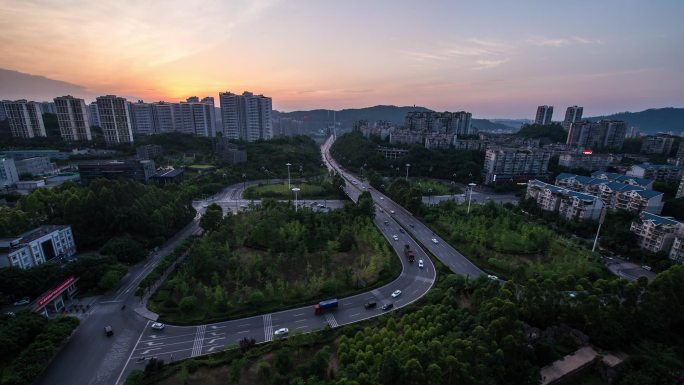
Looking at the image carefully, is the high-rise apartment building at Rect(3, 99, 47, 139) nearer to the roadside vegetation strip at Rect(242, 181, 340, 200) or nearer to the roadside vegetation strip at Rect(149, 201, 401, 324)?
the roadside vegetation strip at Rect(242, 181, 340, 200)

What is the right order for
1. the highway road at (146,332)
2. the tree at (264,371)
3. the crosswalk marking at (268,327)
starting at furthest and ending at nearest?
1. the crosswalk marking at (268,327)
2. the highway road at (146,332)
3. the tree at (264,371)

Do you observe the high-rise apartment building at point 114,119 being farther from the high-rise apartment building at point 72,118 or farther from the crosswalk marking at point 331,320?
the crosswalk marking at point 331,320

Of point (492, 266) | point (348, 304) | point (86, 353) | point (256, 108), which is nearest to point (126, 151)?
point (256, 108)

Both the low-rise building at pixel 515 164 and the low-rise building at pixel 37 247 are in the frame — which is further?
the low-rise building at pixel 515 164

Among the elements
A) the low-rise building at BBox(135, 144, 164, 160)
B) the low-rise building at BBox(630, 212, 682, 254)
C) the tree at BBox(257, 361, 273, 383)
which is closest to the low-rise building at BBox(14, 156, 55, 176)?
the low-rise building at BBox(135, 144, 164, 160)

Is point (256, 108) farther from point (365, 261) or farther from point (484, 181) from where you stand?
point (365, 261)

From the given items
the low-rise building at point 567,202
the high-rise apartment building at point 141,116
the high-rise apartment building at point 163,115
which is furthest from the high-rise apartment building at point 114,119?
the low-rise building at point 567,202

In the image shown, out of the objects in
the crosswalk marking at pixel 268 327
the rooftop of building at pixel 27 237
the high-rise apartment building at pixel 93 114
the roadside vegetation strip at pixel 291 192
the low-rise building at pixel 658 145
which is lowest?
the crosswalk marking at pixel 268 327

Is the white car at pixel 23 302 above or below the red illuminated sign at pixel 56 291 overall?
below
